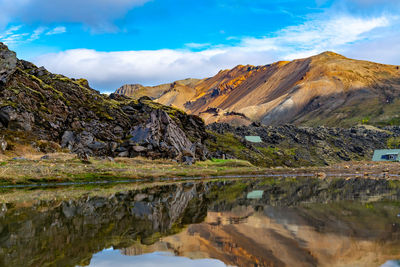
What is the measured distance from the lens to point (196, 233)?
1845 cm

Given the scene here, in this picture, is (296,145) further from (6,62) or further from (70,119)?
(6,62)

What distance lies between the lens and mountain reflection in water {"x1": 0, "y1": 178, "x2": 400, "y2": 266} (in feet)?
44.5

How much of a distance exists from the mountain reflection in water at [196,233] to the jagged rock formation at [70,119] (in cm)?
4123

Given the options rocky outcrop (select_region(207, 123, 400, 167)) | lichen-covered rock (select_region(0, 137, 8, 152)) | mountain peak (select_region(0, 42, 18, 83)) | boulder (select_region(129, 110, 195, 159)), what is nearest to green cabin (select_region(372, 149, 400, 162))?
rocky outcrop (select_region(207, 123, 400, 167))

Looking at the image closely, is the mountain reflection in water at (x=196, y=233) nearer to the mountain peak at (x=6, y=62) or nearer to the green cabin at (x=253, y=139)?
the mountain peak at (x=6, y=62)

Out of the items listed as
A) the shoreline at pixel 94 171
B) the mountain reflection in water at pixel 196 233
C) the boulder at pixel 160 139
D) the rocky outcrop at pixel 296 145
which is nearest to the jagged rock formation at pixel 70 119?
the boulder at pixel 160 139

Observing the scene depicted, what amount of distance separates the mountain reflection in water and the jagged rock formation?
41.2m

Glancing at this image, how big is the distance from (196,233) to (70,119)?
64.3 meters

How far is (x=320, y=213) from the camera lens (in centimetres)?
2458

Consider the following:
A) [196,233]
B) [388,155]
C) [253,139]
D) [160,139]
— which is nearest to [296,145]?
[253,139]

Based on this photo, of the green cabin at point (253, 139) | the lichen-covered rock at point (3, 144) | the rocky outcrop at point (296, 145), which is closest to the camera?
the lichen-covered rock at point (3, 144)

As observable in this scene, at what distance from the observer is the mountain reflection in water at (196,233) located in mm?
13562

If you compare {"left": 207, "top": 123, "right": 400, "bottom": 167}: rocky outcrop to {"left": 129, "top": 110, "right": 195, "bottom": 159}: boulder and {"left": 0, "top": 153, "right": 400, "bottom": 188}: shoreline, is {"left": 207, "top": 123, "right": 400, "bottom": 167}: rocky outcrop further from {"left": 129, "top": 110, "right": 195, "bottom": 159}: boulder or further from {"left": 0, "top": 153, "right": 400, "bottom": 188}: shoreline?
{"left": 0, "top": 153, "right": 400, "bottom": 188}: shoreline

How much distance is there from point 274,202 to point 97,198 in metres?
14.4
